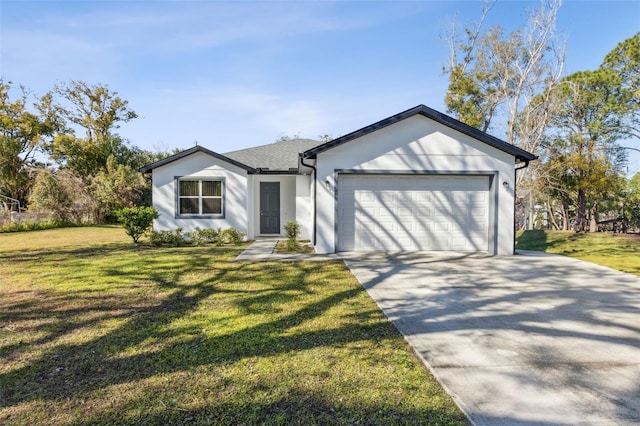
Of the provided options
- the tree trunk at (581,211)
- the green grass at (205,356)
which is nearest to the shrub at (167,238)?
the green grass at (205,356)

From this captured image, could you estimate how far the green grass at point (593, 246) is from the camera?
9.95 meters

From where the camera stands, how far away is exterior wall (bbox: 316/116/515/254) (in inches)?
415

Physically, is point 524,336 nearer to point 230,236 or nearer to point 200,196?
point 230,236

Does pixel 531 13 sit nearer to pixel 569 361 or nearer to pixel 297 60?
pixel 297 60

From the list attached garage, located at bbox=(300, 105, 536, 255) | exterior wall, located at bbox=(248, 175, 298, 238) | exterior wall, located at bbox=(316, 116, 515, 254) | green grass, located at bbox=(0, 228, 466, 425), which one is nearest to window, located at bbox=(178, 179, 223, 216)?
exterior wall, located at bbox=(248, 175, 298, 238)

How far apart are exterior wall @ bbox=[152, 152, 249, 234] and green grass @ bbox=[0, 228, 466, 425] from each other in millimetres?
6478

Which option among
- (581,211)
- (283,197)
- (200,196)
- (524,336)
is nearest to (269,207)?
(283,197)

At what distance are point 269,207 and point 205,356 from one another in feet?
38.9

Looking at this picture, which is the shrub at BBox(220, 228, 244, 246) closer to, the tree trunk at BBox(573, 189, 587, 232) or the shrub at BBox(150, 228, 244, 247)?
the shrub at BBox(150, 228, 244, 247)

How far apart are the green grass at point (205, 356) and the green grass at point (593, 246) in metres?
8.18

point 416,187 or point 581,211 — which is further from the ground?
point 416,187

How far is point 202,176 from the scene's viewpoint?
44.1 feet

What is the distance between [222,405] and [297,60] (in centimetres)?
1469

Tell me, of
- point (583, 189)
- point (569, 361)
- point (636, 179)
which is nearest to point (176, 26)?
point (569, 361)
